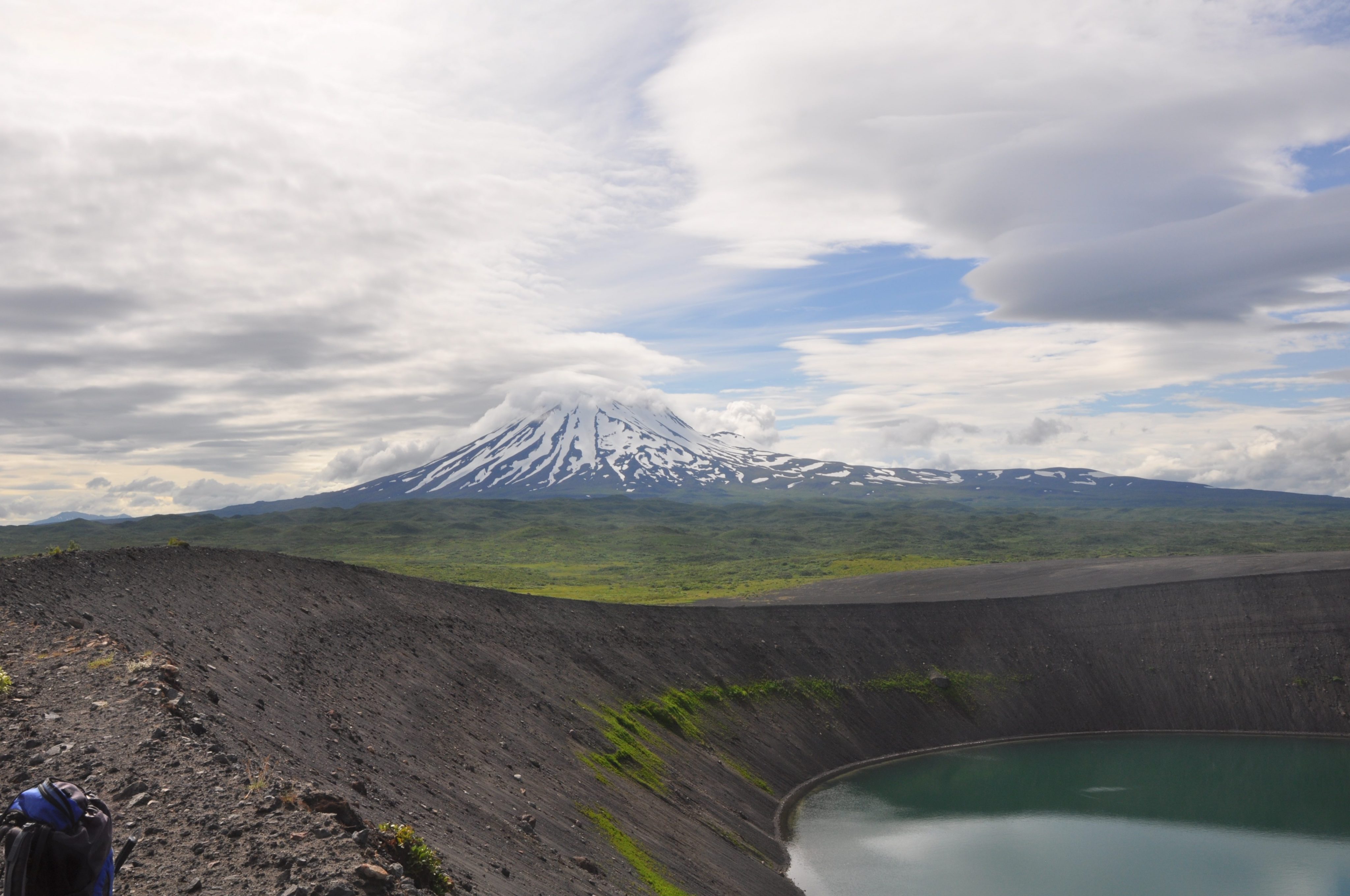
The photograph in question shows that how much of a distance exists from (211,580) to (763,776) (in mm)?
35396

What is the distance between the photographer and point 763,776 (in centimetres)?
5469

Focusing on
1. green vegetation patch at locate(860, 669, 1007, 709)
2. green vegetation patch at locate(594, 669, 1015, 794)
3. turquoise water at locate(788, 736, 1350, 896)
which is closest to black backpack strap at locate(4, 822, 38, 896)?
green vegetation patch at locate(594, 669, 1015, 794)

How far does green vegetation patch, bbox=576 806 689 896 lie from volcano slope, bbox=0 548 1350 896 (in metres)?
0.15

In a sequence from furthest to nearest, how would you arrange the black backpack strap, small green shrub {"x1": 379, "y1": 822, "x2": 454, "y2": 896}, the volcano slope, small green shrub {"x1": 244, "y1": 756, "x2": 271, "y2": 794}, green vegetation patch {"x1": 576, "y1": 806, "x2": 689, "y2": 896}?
green vegetation patch {"x1": 576, "y1": 806, "x2": 689, "y2": 896}, the volcano slope, small green shrub {"x1": 244, "y1": 756, "x2": 271, "y2": 794}, small green shrub {"x1": 379, "y1": 822, "x2": 454, "y2": 896}, the black backpack strap

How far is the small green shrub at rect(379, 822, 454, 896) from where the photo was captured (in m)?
15.3

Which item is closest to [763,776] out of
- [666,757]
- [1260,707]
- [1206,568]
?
[666,757]

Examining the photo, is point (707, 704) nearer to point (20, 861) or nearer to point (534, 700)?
point (534, 700)

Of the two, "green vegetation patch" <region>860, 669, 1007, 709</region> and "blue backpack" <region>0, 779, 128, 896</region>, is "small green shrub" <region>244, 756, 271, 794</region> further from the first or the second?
"green vegetation patch" <region>860, 669, 1007, 709</region>

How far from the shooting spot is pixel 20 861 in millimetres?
8070

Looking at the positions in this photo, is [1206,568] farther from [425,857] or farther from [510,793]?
[425,857]

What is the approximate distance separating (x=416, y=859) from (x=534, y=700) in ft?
93.5

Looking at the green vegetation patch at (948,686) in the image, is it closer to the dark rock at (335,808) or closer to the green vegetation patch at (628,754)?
the green vegetation patch at (628,754)

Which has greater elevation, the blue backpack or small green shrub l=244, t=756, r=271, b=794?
the blue backpack

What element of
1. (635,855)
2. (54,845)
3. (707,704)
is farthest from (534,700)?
(54,845)
